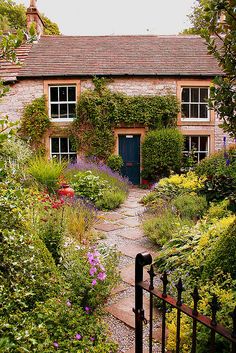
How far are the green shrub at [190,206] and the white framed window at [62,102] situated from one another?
27.6 feet

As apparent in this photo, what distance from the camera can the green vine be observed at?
45.8 ft

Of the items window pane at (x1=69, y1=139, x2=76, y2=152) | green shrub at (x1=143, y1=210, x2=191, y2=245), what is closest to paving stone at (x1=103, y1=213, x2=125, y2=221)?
green shrub at (x1=143, y1=210, x2=191, y2=245)

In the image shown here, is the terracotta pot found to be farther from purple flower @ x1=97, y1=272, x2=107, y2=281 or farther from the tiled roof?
the tiled roof

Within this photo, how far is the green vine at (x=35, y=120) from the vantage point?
45.8 feet

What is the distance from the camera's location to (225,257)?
3.25m

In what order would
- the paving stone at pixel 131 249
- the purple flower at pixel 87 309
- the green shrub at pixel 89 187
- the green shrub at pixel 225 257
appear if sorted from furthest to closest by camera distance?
the green shrub at pixel 89 187, the paving stone at pixel 131 249, the purple flower at pixel 87 309, the green shrub at pixel 225 257

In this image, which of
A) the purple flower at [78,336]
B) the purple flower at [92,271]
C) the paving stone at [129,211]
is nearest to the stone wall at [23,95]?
the paving stone at [129,211]

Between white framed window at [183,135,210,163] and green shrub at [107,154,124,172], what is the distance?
115 inches

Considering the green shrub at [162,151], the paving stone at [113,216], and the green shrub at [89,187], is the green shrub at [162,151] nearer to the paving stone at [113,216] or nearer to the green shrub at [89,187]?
the green shrub at [89,187]

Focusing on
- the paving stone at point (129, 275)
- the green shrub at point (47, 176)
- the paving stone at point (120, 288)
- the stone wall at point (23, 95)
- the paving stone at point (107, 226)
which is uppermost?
the stone wall at point (23, 95)

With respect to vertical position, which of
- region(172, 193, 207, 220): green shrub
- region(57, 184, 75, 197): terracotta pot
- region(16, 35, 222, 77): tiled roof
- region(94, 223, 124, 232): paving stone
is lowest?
region(94, 223, 124, 232): paving stone

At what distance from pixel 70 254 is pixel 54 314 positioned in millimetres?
1245

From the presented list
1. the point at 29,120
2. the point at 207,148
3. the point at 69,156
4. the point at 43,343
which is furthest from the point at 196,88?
the point at 43,343

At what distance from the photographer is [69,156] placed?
14.7m
